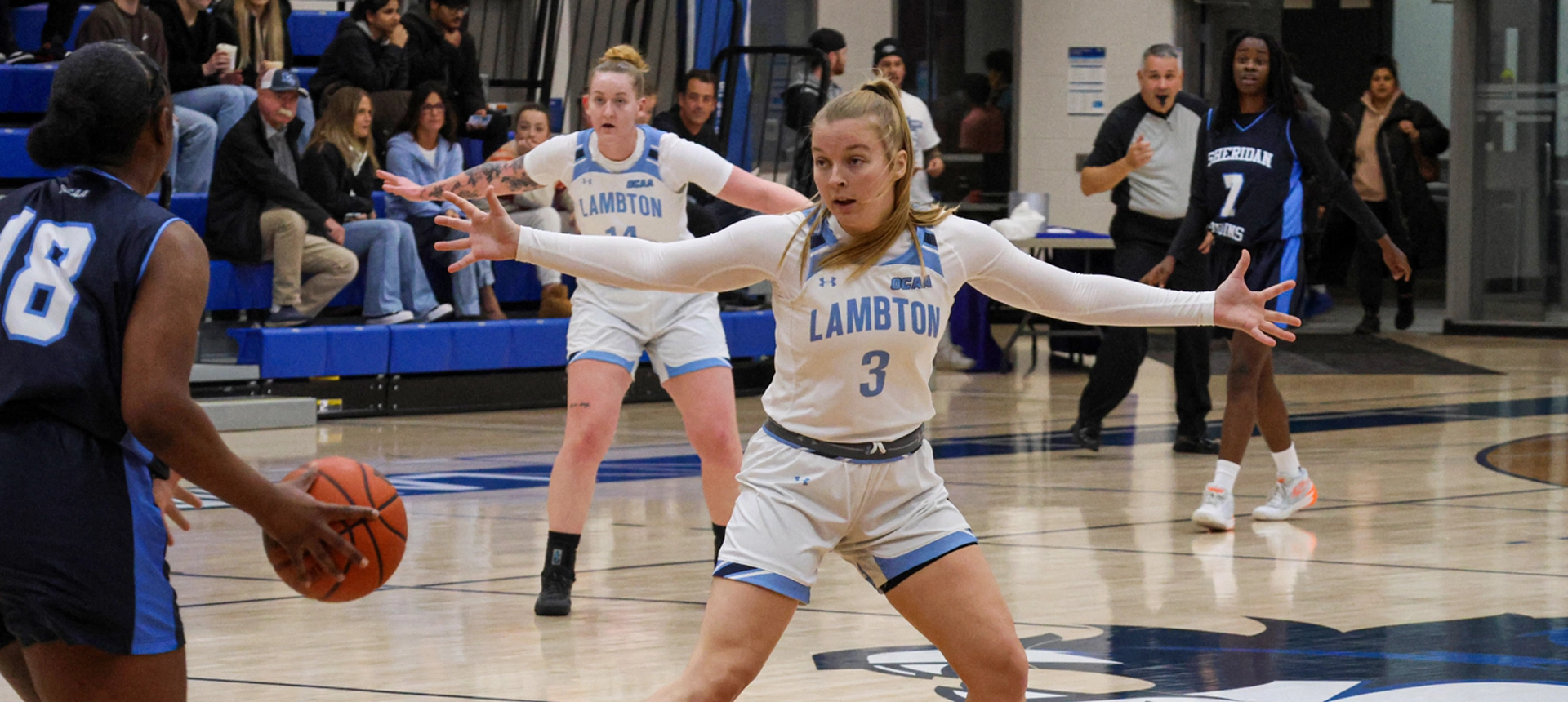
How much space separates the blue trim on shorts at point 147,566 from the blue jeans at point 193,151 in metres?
9.73

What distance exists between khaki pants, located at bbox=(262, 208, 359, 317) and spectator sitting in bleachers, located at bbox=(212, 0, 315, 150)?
1.42 metres

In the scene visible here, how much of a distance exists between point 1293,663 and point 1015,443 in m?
5.47

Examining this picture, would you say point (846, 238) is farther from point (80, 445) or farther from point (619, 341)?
point (619, 341)

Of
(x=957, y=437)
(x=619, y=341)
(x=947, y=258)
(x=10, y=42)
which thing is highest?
(x=10, y=42)

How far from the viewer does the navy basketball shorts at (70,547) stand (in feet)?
9.34

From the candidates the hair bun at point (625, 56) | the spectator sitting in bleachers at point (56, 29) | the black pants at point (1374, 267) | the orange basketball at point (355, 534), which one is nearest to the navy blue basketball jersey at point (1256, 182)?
the hair bun at point (625, 56)

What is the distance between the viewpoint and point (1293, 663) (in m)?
5.04

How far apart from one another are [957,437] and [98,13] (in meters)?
5.80

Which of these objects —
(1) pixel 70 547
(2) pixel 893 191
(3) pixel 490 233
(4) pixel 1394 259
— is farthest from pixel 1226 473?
(1) pixel 70 547

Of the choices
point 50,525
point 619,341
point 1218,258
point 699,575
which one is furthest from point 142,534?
point 1218,258

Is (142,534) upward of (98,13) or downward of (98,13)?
downward

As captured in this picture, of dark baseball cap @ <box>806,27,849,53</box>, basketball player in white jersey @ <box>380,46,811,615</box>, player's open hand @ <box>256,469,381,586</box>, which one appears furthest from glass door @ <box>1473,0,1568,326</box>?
player's open hand @ <box>256,469,381,586</box>

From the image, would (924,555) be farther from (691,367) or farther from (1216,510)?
(1216,510)

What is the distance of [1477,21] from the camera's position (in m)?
17.8
